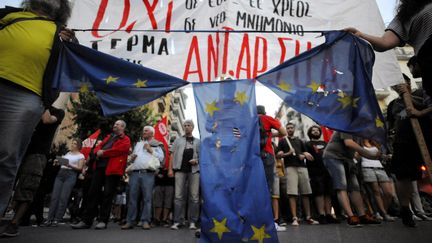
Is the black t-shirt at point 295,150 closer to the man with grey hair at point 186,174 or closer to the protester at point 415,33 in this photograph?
the man with grey hair at point 186,174

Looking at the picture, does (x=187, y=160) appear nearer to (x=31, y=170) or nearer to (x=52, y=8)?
(x=31, y=170)

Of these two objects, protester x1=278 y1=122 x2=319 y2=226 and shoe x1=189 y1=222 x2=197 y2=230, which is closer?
shoe x1=189 y1=222 x2=197 y2=230

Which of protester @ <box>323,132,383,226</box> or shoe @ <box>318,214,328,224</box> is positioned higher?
protester @ <box>323,132,383,226</box>

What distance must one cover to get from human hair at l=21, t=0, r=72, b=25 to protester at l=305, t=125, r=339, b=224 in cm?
526

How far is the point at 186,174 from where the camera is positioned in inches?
233

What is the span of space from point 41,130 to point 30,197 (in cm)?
92

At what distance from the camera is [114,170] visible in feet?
18.0

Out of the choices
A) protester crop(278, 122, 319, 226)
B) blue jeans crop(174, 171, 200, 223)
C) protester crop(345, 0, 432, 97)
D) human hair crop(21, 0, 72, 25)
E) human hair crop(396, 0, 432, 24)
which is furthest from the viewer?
protester crop(278, 122, 319, 226)

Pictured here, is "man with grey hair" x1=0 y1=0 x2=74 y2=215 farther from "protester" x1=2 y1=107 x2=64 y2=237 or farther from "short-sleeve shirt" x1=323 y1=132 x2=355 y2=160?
"short-sleeve shirt" x1=323 y1=132 x2=355 y2=160

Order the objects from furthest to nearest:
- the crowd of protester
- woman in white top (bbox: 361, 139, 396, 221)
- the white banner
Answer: woman in white top (bbox: 361, 139, 396, 221), the white banner, the crowd of protester

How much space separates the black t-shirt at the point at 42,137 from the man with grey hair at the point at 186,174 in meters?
2.28

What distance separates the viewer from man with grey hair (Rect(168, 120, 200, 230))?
5.61 m

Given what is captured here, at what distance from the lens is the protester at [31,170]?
3.66 m

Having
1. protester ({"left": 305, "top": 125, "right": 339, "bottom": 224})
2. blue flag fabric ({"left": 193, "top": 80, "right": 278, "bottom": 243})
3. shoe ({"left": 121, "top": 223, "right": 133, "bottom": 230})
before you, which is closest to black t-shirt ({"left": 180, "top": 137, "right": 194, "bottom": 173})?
shoe ({"left": 121, "top": 223, "right": 133, "bottom": 230})
